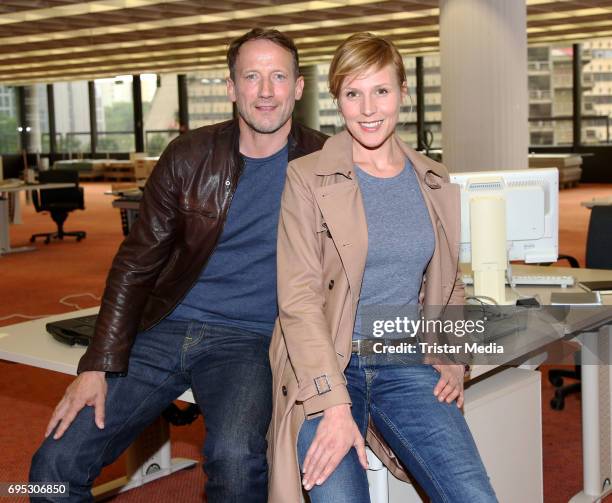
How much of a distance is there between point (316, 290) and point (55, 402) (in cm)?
316

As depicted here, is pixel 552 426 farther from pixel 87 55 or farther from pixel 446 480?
pixel 87 55

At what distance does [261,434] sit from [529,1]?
1198 cm

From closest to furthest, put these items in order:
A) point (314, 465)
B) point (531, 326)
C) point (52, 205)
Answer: point (314, 465)
point (531, 326)
point (52, 205)

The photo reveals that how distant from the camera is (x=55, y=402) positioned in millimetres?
5039

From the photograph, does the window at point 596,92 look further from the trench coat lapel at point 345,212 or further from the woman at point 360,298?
the trench coat lapel at point 345,212

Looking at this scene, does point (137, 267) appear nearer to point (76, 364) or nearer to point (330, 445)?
point (76, 364)

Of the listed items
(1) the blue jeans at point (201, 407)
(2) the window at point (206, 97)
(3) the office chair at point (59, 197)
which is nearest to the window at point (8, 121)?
(2) the window at point (206, 97)

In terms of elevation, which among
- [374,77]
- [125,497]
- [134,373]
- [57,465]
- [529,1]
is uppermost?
[529,1]

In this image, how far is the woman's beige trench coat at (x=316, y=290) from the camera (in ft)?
7.15

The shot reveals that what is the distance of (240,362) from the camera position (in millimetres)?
2488

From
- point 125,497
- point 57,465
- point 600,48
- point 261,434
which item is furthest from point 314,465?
point 600,48

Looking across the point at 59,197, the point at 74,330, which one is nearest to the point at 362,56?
the point at 74,330

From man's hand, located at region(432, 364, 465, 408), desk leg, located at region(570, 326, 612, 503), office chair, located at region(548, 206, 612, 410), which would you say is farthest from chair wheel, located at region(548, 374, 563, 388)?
man's hand, located at region(432, 364, 465, 408)

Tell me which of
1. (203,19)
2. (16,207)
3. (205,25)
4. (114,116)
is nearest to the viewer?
(203,19)
